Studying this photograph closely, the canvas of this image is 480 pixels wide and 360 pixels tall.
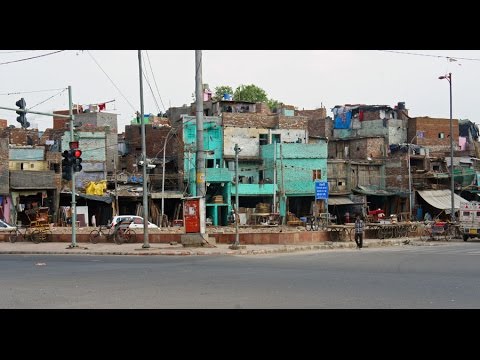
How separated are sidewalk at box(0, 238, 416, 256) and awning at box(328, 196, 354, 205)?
22109 millimetres

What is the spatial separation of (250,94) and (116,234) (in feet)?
180

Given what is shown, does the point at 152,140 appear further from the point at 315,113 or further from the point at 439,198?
the point at 439,198

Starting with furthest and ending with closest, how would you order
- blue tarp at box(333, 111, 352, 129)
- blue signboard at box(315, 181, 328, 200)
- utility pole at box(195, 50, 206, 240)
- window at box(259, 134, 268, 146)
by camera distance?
1. blue tarp at box(333, 111, 352, 129)
2. window at box(259, 134, 268, 146)
3. blue signboard at box(315, 181, 328, 200)
4. utility pole at box(195, 50, 206, 240)

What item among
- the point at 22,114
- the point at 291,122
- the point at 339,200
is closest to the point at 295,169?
the point at 339,200

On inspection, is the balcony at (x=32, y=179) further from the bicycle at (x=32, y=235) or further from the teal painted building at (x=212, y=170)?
the bicycle at (x=32, y=235)

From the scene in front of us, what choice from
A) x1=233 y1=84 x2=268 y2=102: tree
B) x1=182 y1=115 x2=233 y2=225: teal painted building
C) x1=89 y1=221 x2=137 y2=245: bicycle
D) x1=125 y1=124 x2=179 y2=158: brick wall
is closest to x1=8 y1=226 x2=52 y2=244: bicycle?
x1=89 y1=221 x2=137 y2=245: bicycle

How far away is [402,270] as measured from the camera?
1852 centimetres

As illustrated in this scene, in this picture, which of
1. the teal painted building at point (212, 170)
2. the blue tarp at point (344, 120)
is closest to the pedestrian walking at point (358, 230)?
the teal painted building at point (212, 170)

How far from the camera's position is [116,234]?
3128cm

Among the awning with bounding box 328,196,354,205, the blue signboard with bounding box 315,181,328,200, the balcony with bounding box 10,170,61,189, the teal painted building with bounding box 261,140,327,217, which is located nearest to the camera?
the blue signboard with bounding box 315,181,328,200

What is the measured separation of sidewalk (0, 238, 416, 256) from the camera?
26.0 metres

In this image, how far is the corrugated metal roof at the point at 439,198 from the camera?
Result: 56719 millimetres

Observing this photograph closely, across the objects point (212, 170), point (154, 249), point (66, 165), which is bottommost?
point (154, 249)

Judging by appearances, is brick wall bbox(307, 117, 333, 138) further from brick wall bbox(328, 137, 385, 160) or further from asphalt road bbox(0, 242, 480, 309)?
asphalt road bbox(0, 242, 480, 309)
